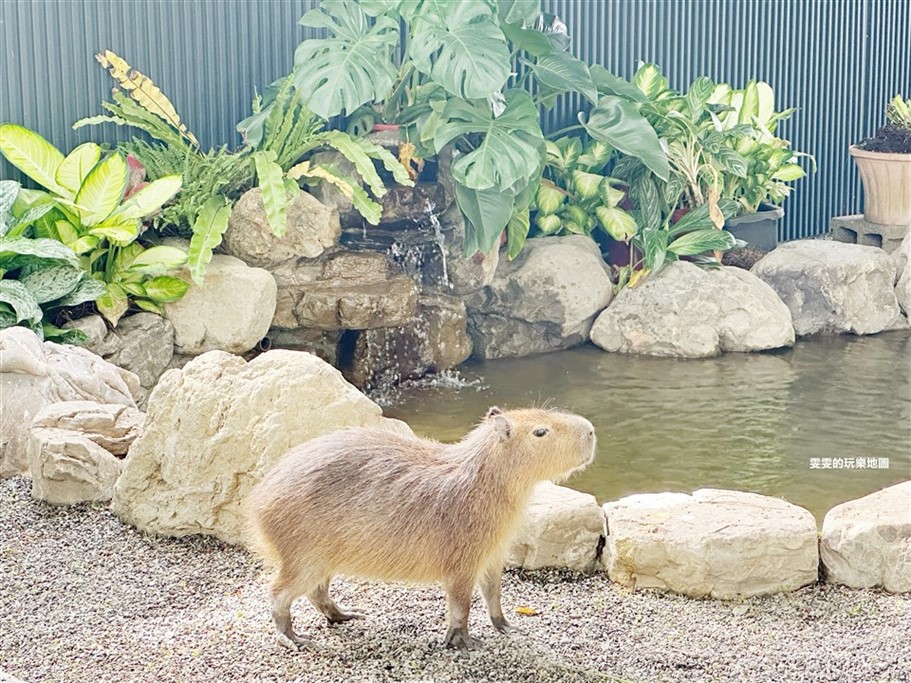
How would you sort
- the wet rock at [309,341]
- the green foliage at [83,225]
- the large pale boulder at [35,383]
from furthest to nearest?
the wet rock at [309,341]
the green foliage at [83,225]
the large pale boulder at [35,383]

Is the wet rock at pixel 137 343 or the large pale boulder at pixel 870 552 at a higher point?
the wet rock at pixel 137 343

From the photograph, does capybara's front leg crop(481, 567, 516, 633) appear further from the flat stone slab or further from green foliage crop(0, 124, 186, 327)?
the flat stone slab

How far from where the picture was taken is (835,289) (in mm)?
9438

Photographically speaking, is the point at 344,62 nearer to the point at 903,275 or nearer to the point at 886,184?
the point at 903,275

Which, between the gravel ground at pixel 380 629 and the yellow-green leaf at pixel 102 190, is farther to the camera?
the yellow-green leaf at pixel 102 190

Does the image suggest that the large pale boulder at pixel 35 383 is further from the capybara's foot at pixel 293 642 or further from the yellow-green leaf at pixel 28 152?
the capybara's foot at pixel 293 642

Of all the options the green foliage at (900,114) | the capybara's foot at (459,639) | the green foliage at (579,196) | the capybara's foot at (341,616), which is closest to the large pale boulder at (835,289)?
the green foliage at (579,196)

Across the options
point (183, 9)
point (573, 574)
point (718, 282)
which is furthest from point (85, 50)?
point (573, 574)

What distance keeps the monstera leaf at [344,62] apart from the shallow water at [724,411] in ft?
6.12

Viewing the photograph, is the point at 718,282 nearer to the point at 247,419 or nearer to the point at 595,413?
the point at 595,413

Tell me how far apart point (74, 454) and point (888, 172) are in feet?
25.0

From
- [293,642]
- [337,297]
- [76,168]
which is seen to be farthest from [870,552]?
[76,168]

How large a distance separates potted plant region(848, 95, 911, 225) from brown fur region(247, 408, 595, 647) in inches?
304

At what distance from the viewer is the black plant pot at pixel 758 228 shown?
399 inches
